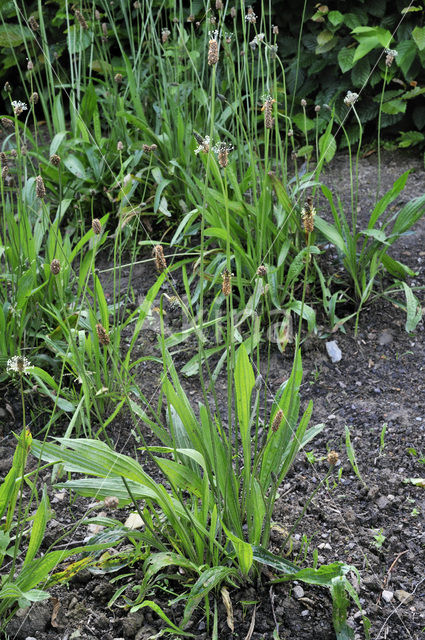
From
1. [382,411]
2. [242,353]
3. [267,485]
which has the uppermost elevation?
[242,353]

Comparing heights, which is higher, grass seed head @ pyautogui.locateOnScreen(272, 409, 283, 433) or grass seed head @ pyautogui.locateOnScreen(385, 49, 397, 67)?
grass seed head @ pyautogui.locateOnScreen(385, 49, 397, 67)

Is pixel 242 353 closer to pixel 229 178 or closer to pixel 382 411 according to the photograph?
pixel 382 411

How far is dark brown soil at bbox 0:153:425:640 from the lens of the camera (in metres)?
1.60

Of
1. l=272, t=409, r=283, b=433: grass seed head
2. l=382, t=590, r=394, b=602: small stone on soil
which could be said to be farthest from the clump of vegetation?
l=382, t=590, r=394, b=602: small stone on soil

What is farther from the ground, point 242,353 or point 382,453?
point 242,353

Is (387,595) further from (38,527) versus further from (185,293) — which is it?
(185,293)

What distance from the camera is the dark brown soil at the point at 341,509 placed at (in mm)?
1601

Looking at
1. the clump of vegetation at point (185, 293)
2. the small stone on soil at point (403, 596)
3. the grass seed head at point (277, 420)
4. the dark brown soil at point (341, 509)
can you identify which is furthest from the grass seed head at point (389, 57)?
the small stone on soil at point (403, 596)

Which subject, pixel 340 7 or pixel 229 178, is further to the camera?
pixel 340 7

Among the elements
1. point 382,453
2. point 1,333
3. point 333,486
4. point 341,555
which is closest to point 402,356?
point 382,453

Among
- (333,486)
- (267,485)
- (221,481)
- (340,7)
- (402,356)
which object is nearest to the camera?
(221,481)

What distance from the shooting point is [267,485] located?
1.72 meters

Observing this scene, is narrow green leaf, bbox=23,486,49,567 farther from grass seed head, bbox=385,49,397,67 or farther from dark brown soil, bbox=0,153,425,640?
grass seed head, bbox=385,49,397,67

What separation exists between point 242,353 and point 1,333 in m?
0.99
